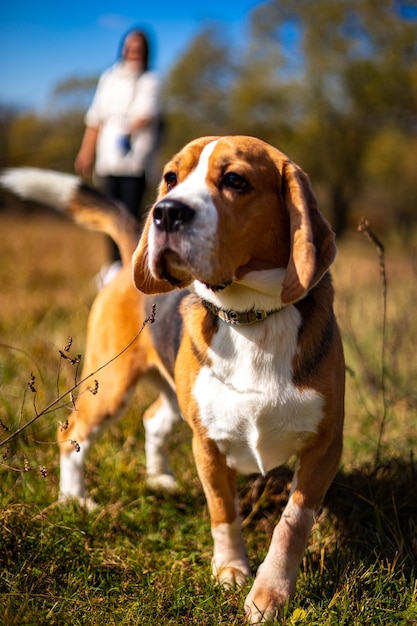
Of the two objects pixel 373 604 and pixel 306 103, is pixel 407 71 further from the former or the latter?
pixel 373 604

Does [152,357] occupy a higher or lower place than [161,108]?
lower

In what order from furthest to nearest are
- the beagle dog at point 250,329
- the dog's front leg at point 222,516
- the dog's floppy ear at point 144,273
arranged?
the dog's front leg at point 222,516 → the dog's floppy ear at point 144,273 → the beagle dog at point 250,329

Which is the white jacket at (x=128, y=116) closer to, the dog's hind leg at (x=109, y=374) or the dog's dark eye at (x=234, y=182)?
the dog's hind leg at (x=109, y=374)

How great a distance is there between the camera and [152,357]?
11.8 feet

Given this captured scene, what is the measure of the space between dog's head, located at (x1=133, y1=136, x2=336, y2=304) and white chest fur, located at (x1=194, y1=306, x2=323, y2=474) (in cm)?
27

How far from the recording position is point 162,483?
384 centimetres

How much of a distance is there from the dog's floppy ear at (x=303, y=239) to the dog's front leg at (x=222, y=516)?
87 centimetres

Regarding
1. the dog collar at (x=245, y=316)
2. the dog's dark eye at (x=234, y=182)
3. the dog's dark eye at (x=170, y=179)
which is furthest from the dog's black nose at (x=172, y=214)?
the dog collar at (x=245, y=316)

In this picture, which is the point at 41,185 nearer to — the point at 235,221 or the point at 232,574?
the point at 235,221

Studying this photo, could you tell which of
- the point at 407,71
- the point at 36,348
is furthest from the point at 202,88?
the point at 36,348

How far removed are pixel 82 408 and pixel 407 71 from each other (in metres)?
22.2

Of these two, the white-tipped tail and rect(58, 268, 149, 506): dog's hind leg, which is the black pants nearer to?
the white-tipped tail

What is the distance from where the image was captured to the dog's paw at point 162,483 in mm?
3799

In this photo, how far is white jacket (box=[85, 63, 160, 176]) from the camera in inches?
Result: 273
